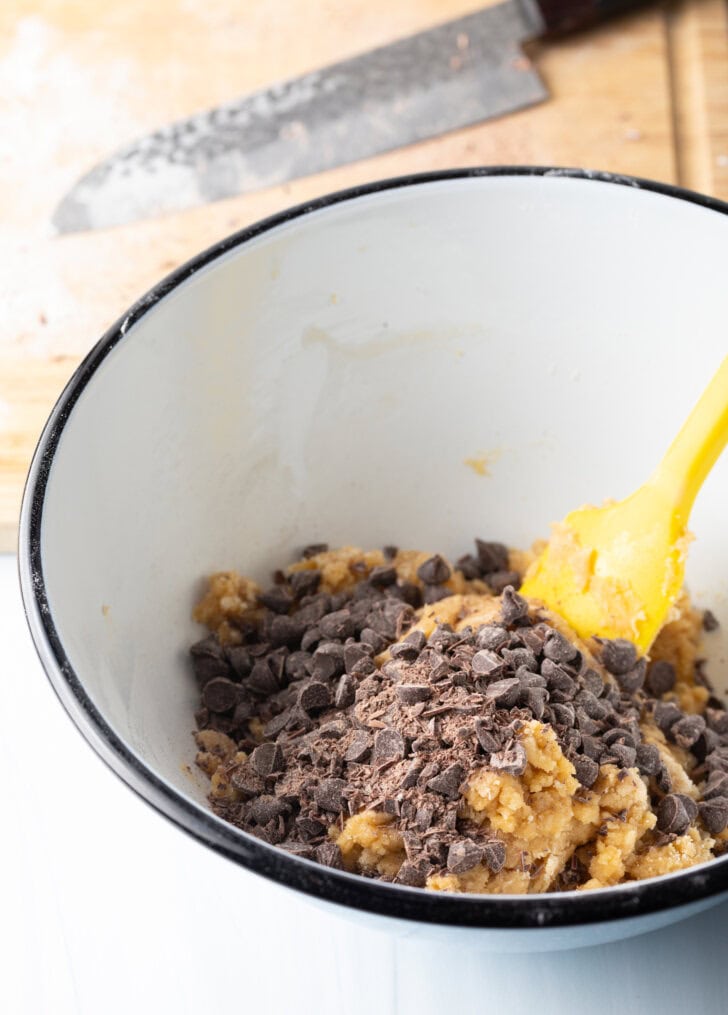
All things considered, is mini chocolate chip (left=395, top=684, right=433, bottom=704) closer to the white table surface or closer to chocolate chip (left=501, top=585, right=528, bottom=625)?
chocolate chip (left=501, top=585, right=528, bottom=625)

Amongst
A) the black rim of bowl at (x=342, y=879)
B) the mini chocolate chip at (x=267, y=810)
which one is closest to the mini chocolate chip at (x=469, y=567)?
the mini chocolate chip at (x=267, y=810)

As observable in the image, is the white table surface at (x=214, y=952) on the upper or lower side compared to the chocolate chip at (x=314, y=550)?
lower

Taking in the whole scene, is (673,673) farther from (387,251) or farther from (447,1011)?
(387,251)

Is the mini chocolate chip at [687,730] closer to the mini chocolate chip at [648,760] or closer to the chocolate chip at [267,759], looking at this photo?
the mini chocolate chip at [648,760]

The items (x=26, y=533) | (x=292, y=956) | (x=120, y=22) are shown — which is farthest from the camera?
(x=120, y=22)

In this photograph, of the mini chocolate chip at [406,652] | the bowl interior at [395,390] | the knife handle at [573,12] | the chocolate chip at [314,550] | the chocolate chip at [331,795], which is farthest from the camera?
the knife handle at [573,12]

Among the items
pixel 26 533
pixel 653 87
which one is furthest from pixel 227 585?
pixel 653 87

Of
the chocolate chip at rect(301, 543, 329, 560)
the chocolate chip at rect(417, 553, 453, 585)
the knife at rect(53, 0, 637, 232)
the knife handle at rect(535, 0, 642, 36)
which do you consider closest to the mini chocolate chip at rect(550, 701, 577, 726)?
the chocolate chip at rect(417, 553, 453, 585)
